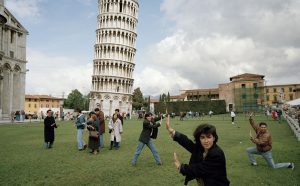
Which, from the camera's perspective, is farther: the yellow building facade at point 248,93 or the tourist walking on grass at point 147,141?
the yellow building facade at point 248,93

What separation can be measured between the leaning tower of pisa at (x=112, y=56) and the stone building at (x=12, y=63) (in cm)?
2537

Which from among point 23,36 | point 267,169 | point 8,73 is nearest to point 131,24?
point 23,36

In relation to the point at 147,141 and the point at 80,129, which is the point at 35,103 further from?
the point at 147,141

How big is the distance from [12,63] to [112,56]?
30.5 meters

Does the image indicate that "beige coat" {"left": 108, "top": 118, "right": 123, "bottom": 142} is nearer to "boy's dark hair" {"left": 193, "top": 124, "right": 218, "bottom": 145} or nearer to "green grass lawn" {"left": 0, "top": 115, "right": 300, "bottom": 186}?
"green grass lawn" {"left": 0, "top": 115, "right": 300, "bottom": 186}

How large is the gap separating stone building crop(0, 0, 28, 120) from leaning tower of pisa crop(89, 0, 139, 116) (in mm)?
25372

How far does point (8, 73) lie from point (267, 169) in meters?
48.4

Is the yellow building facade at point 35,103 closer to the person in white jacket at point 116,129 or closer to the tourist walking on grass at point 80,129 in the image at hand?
the tourist walking on grass at point 80,129

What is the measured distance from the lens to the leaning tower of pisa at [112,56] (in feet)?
252

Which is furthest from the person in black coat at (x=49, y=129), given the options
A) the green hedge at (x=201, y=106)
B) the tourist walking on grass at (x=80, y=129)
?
the green hedge at (x=201, y=106)

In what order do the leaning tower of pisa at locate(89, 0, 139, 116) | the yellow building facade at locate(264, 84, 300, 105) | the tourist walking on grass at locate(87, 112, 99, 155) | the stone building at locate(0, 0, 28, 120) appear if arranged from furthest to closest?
the yellow building facade at locate(264, 84, 300, 105) < the leaning tower of pisa at locate(89, 0, 139, 116) < the stone building at locate(0, 0, 28, 120) < the tourist walking on grass at locate(87, 112, 99, 155)

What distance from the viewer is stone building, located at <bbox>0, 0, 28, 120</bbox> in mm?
47944

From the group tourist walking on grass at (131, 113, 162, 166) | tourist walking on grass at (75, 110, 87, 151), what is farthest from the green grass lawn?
tourist walking on grass at (75, 110, 87, 151)

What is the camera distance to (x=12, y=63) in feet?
164
